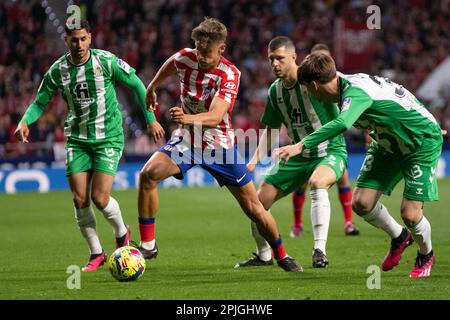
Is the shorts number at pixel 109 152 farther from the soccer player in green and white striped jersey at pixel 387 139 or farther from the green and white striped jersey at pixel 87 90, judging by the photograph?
Result: the soccer player in green and white striped jersey at pixel 387 139

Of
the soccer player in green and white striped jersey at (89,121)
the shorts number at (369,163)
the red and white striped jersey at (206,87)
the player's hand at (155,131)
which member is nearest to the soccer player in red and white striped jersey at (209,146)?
Result: the red and white striped jersey at (206,87)

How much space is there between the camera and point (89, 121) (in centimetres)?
829

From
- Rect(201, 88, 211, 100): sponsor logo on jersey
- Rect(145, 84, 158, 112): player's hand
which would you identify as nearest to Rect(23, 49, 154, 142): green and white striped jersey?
Rect(145, 84, 158, 112): player's hand

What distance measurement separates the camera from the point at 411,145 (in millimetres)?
7398

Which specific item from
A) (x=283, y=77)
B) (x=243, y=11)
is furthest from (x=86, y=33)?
(x=243, y=11)

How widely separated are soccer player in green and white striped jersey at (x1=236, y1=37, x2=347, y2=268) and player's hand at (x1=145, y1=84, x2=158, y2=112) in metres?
1.13

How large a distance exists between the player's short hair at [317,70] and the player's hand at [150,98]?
158 centimetres

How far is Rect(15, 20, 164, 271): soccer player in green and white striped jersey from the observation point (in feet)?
26.8

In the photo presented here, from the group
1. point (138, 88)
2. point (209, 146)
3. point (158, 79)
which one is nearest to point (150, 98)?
point (158, 79)

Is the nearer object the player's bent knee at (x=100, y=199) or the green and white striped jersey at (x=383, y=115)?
the green and white striped jersey at (x=383, y=115)

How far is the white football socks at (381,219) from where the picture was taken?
25.9 ft

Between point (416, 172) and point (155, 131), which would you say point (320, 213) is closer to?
point (416, 172)

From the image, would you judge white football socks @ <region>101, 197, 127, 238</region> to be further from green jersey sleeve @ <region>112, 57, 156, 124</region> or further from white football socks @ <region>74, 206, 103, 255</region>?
green jersey sleeve @ <region>112, 57, 156, 124</region>

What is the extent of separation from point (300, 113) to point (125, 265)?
8.35 feet
